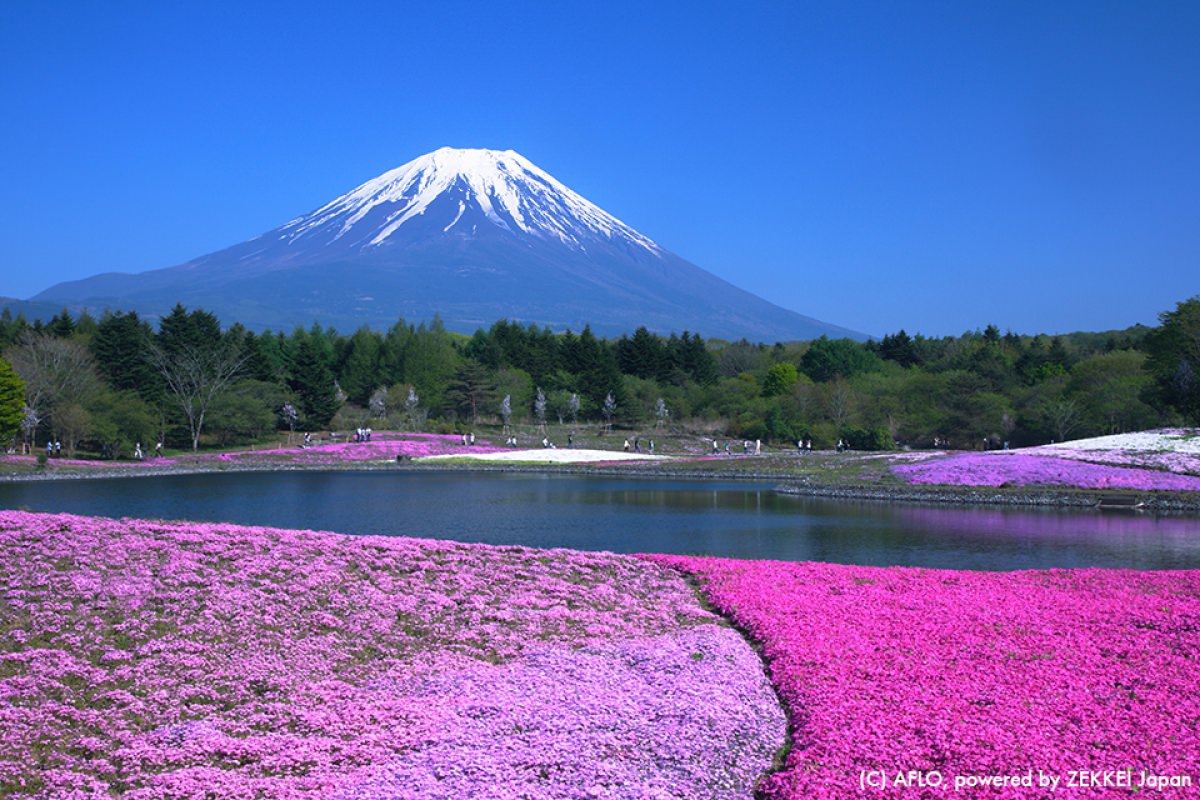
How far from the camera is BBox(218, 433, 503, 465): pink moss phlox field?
202ft

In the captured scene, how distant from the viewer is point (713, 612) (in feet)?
51.0

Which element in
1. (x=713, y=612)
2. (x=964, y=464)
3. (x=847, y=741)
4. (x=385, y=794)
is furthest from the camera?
(x=964, y=464)

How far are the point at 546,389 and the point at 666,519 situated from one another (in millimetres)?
61402

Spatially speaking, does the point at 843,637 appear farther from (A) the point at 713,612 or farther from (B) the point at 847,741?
(B) the point at 847,741

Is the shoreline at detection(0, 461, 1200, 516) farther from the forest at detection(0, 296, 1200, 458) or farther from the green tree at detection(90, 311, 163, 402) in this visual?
the green tree at detection(90, 311, 163, 402)

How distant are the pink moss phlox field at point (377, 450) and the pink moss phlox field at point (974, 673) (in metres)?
48.3

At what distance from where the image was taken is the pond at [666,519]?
24578 millimetres

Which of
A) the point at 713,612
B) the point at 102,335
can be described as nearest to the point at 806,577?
the point at 713,612

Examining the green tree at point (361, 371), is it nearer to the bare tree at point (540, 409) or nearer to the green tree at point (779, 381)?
the bare tree at point (540, 409)

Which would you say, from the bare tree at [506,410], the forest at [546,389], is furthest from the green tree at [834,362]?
the bare tree at [506,410]

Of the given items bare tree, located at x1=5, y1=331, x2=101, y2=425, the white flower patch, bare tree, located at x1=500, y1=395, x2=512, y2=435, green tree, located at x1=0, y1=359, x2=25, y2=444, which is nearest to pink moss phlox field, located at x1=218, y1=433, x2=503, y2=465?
the white flower patch

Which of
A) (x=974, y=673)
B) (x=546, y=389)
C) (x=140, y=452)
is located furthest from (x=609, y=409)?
(x=974, y=673)

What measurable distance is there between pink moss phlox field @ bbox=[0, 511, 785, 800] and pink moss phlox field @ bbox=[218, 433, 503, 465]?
45162 millimetres

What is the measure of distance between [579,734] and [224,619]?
6.34 m
